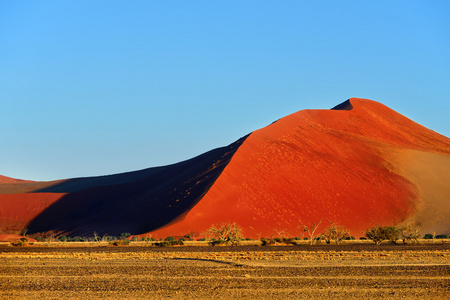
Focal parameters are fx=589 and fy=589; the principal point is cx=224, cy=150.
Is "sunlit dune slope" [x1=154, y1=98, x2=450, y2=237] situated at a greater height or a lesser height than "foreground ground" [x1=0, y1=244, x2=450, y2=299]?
greater

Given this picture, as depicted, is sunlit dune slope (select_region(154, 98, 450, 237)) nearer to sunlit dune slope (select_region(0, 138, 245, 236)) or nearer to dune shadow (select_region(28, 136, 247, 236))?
dune shadow (select_region(28, 136, 247, 236))

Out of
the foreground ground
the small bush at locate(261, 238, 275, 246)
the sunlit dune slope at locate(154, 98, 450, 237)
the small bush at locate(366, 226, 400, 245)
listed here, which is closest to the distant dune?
the sunlit dune slope at locate(154, 98, 450, 237)

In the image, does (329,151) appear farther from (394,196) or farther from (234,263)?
(234,263)

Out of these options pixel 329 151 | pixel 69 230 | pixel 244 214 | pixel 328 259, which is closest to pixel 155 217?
pixel 244 214

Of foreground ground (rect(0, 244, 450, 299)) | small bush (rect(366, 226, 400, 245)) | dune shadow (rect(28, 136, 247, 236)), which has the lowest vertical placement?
small bush (rect(366, 226, 400, 245))

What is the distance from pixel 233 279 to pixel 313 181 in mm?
55506

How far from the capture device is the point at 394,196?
74.8 meters

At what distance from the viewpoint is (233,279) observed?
2014 cm

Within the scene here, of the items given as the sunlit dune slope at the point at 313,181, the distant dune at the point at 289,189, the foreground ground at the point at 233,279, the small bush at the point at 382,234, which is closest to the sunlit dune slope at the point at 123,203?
the distant dune at the point at 289,189

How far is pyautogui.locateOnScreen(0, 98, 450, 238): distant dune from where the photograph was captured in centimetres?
6838

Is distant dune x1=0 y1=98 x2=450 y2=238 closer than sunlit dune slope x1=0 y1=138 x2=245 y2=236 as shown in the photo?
Yes

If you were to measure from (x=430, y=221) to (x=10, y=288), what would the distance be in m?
61.3

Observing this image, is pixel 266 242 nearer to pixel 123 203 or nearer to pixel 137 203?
pixel 137 203

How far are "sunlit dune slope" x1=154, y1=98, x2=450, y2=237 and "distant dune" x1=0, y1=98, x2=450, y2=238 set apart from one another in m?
0.13
